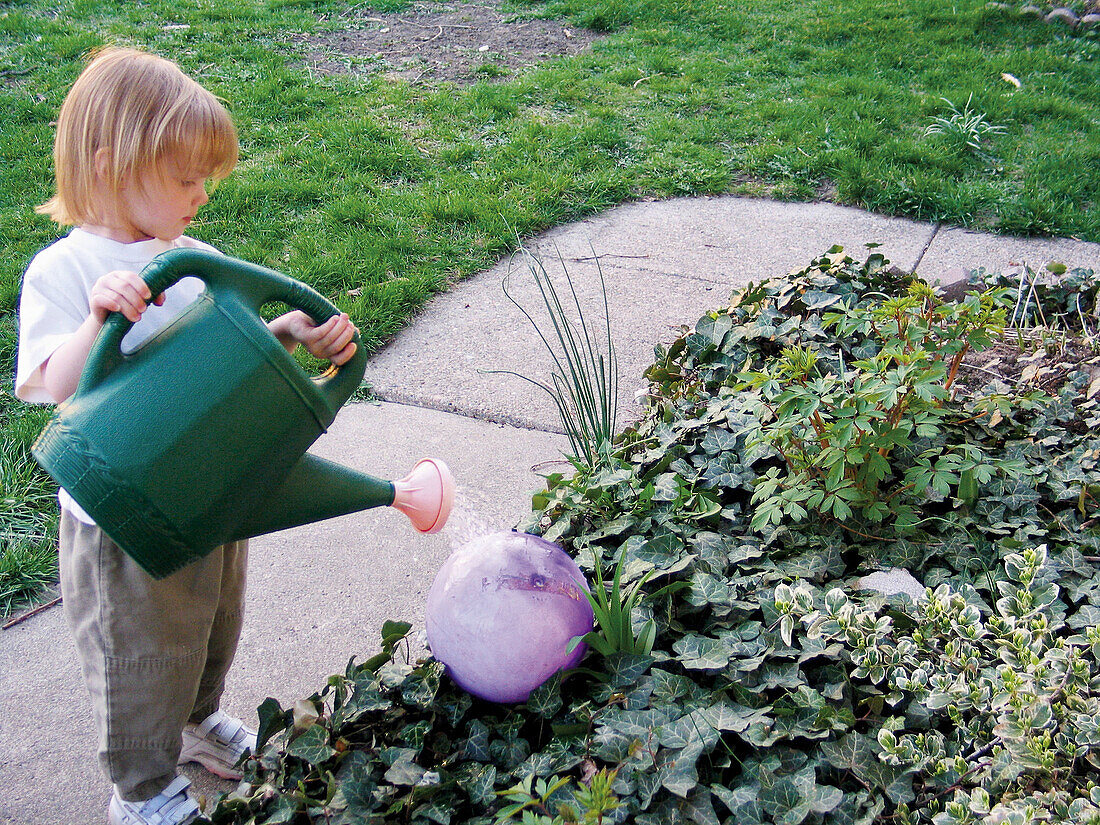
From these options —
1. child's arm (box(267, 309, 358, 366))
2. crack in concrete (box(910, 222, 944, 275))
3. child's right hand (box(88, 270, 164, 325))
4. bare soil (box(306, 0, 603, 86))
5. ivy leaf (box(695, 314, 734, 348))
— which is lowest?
crack in concrete (box(910, 222, 944, 275))

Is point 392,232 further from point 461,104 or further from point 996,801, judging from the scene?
point 996,801

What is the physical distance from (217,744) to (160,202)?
1174mm

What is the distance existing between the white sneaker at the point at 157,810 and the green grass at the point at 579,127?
5.03ft

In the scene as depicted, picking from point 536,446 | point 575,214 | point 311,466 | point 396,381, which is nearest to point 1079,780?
point 311,466

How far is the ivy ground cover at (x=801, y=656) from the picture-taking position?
1.42 meters

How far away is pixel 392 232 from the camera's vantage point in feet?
12.7

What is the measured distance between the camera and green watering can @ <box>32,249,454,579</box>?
1.18 m

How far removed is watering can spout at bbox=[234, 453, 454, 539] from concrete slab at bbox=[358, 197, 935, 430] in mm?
1302

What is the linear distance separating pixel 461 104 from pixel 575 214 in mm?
1510

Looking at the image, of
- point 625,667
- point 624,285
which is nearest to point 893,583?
point 625,667

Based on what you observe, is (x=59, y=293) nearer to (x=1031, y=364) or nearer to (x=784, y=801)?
(x=784, y=801)

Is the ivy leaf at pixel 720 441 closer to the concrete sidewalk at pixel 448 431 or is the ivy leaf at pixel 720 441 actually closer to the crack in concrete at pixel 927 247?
the concrete sidewalk at pixel 448 431

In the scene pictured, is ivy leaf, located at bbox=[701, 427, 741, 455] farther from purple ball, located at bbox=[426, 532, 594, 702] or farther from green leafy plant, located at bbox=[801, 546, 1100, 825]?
→ purple ball, located at bbox=[426, 532, 594, 702]

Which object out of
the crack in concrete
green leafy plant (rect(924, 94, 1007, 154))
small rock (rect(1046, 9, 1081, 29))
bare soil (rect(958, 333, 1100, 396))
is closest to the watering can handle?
bare soil (rect(958, 333, 1100, 396))
